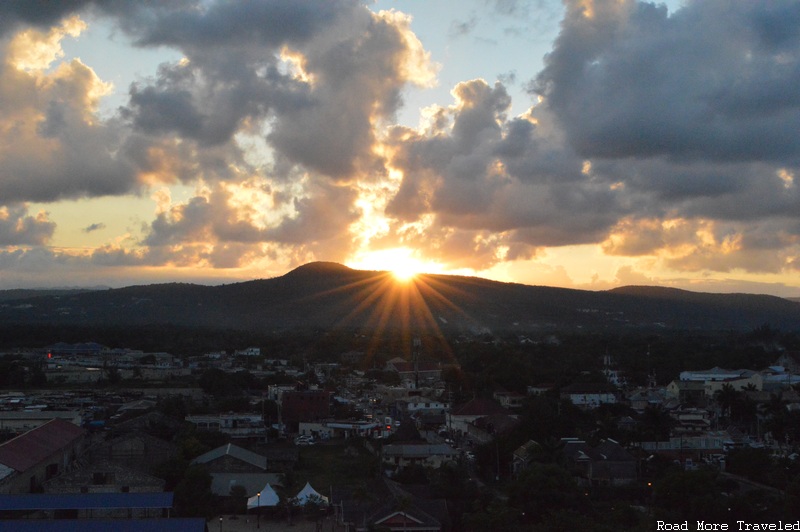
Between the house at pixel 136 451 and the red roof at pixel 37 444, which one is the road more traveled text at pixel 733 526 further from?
the red roof at pixel 37 444

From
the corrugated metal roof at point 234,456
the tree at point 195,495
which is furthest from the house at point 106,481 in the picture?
the corrugated metal roof at point 234,456

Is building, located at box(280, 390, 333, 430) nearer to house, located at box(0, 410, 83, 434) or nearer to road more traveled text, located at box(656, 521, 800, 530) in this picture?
house, located at box(0, 410, 83, 434)

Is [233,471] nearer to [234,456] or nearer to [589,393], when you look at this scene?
[234,456]

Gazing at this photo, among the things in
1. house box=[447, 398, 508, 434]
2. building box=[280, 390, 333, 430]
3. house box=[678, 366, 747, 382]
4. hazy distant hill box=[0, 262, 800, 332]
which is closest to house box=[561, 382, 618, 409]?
house box=[447, 398, 508, 434]

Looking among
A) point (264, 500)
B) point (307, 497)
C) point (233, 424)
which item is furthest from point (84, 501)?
point (233, 424)

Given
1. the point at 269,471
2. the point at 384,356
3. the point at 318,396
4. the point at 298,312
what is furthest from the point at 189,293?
the point at 269,471

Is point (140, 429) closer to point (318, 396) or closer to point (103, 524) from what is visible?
point (318, 396)
